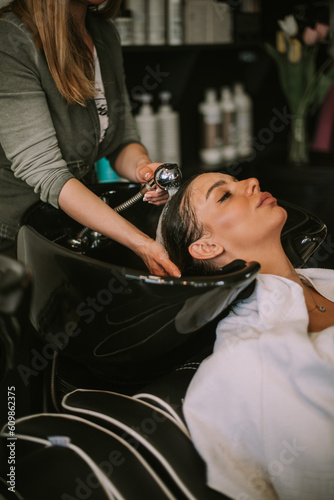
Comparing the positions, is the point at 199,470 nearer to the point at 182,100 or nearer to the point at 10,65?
the point at 10,65

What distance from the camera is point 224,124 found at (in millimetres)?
2684

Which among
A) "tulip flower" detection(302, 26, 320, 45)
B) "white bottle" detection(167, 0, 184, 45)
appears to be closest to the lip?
"white bottle" detection(167, 0, 184, 45)

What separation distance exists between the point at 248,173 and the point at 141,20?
1175 millimetres

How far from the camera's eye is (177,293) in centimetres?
87

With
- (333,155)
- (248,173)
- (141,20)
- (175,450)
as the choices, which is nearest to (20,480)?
(175,450)

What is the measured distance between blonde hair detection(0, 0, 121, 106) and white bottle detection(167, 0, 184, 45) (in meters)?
1.01

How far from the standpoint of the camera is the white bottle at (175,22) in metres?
2.20

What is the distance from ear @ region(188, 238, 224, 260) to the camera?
3.80 feet

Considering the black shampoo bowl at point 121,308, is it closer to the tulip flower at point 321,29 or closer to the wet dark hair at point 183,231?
the wet dark hair at point 183,231

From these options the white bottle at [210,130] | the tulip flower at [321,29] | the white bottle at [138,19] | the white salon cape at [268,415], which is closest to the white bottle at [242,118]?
the white bottle at [210,130]

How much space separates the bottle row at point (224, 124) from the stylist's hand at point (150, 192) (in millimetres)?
1217

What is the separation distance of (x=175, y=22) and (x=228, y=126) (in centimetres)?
65

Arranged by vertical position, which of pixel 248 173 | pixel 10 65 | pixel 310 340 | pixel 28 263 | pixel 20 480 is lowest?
pixel 248 173

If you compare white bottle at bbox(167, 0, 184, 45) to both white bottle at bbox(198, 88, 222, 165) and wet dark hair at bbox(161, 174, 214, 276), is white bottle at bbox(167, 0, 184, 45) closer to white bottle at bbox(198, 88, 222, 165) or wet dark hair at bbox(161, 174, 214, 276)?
white bottle at bbox(198, 88, 222, 165)
